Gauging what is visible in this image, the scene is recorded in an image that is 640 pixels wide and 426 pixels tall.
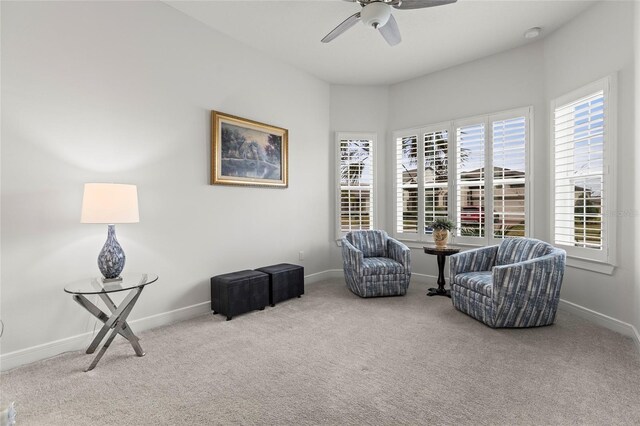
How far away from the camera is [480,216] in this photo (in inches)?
186

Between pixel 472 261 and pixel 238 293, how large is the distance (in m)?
2.73

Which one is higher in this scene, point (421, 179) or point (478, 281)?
point (421, 179)

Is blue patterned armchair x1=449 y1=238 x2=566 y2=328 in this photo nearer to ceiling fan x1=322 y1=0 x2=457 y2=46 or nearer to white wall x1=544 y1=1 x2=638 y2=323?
white wall x1=544 y1=1 x2=638 y2=323

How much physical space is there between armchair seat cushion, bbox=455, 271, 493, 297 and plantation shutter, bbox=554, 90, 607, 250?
1.03 m

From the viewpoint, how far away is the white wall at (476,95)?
13.8ft

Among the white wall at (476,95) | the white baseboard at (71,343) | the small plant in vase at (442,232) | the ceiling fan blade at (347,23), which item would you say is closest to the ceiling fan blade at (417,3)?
the ceiling fan blade at (347,23)

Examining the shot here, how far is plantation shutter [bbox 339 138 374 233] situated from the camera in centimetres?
562

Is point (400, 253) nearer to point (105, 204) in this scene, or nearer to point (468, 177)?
point (468, 177)

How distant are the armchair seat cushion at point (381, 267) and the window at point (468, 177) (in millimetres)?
1104

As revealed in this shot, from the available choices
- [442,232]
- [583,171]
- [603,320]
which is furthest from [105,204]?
[603,320]

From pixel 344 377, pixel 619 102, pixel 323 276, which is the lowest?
pixel 344 377

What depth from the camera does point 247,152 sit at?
426 cm

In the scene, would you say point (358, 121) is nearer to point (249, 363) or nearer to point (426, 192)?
point (426, 192)

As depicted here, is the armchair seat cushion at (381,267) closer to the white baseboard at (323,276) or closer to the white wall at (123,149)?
the white baseboard at (323,276)
